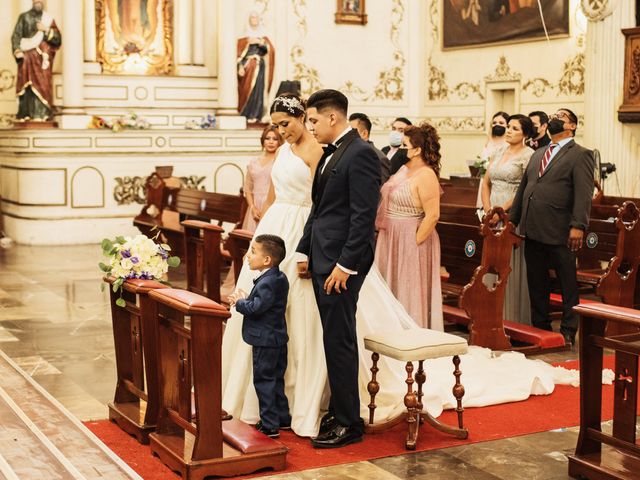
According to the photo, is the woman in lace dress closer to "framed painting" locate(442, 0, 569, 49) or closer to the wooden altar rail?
the wooden altar rail

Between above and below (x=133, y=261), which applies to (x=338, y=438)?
below

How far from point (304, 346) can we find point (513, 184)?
3.62m

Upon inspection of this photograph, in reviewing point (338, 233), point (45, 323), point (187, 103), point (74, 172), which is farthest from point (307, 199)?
point (187, 103)

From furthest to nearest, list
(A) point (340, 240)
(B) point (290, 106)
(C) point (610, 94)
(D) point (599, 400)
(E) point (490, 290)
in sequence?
1. (C) point (610, 94)
2. (E) point (490, 290)
3. (B) point (290, 106)
4. (A) point (340, 240)
5. (D) point (599, 400)

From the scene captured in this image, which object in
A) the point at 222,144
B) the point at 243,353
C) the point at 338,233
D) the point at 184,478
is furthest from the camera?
the point at 222,144

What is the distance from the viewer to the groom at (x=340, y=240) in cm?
497

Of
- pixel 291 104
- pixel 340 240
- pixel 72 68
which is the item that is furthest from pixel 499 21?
pixel 340 240

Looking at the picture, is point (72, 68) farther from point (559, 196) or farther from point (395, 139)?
point (559, 196)

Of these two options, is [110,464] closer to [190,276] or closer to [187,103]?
[190,276]

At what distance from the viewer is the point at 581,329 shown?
4719 millimetres

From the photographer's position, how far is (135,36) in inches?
617

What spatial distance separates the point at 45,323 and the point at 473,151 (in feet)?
29.6

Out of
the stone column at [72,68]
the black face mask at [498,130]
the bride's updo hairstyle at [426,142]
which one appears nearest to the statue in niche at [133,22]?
the stone column at [72,68]

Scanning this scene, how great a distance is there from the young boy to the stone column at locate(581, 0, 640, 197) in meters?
8.12
